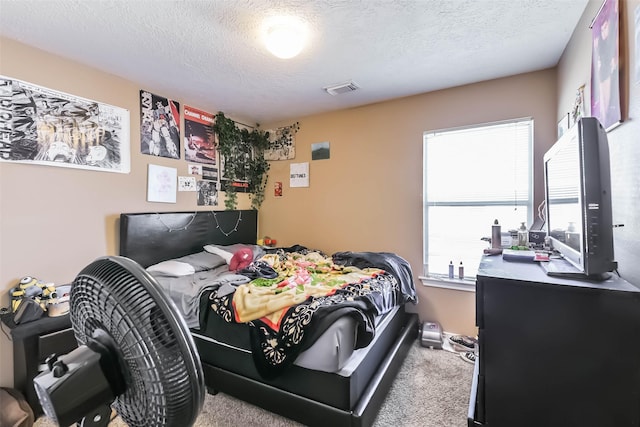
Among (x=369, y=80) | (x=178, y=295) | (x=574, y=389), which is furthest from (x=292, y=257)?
(x=574, y=389)

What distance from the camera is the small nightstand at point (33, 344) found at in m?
1.74

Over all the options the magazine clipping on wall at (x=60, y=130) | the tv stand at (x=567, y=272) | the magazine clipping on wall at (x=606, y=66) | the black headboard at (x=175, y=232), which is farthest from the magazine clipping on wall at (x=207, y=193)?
the magazine clipping on wall at (x=606, y=66)

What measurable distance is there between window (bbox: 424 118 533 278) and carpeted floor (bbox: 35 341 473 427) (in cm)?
102

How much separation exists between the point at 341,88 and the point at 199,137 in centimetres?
168

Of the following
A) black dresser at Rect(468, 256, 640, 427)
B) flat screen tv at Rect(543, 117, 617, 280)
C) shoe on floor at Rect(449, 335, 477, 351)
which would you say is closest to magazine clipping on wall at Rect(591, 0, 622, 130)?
flat screen tv at Rect(543, 117, 617, 280)

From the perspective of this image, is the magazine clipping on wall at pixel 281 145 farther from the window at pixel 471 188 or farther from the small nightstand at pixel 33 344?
the small nightstand at pixel 33 344

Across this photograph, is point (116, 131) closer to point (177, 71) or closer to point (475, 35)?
point (177, 71)

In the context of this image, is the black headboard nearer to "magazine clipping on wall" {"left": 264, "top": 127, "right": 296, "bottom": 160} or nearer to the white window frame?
"magazine clipping on wall" {"left": 264, "top": 127, "right": 296, "bottom": 160}

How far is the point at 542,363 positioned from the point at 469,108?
241 cm

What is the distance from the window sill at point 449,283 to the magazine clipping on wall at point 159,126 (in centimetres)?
293

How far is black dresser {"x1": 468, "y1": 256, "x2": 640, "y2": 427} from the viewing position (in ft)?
3.04

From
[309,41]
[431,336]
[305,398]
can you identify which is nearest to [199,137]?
[309,41]

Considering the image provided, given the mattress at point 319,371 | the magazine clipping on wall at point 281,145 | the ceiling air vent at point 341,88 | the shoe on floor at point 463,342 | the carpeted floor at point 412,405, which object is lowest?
the carpeted floor at point 412,405

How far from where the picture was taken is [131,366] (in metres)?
0.49
